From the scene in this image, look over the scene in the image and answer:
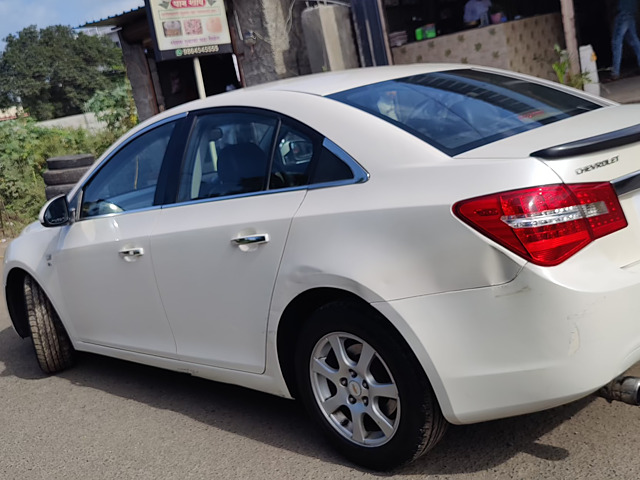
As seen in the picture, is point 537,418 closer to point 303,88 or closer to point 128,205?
point 303,88

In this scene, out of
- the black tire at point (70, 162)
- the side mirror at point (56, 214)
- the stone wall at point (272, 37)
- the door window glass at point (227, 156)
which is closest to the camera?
the door window glass at point (227, 156)

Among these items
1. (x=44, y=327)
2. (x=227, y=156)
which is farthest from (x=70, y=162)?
(x=227, y=156)

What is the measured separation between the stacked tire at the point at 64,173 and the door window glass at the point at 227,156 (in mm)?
5780

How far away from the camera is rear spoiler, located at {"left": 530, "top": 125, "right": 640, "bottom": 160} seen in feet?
9.01

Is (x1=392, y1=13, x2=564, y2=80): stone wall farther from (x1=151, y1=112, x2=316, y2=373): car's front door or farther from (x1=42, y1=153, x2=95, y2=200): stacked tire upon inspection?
(x1=151, y1=112, x2=316, y2=373): car's front door

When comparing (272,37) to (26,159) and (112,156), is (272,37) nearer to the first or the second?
(26,159)

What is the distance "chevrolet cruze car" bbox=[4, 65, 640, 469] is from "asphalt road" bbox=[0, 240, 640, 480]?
0.97ft

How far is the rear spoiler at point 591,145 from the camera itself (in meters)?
2.75

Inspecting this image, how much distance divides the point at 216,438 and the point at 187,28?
340 inches

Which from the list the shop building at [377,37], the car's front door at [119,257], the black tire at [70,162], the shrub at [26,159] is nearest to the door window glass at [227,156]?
the car's front door at [119,257]

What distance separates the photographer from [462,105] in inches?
135

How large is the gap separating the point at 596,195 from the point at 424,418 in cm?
104

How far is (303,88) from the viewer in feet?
12.1

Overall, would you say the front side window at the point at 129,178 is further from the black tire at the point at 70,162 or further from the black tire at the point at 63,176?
the black tire at the point at 70,162
